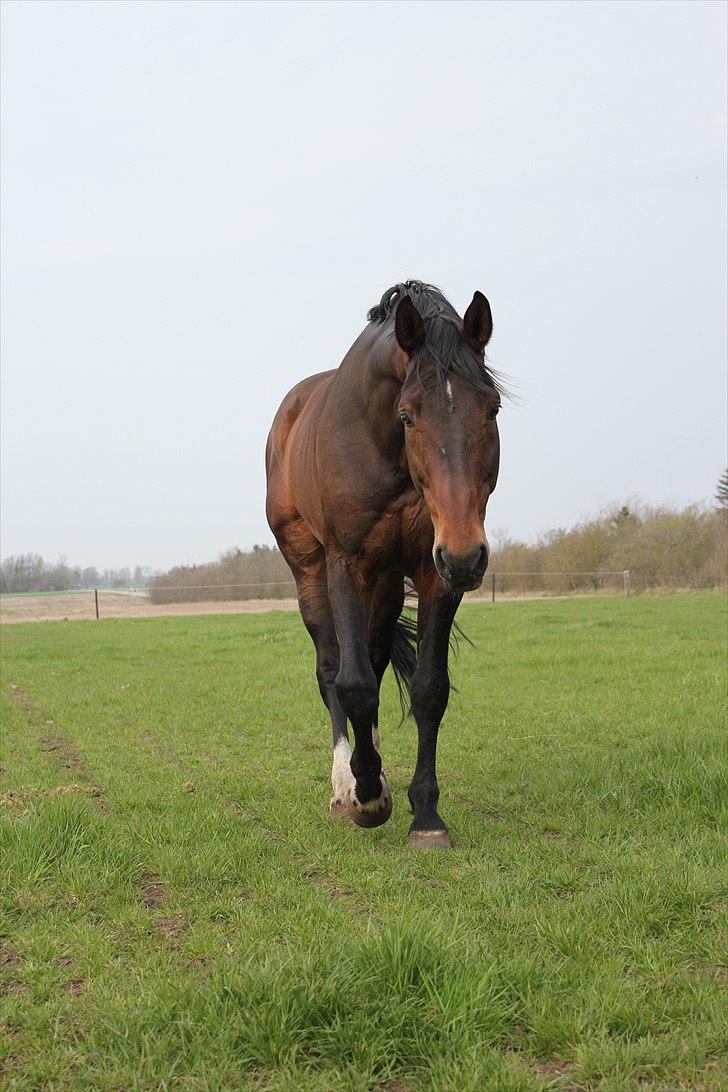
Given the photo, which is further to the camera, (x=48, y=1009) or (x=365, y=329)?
(x=365, y=329)

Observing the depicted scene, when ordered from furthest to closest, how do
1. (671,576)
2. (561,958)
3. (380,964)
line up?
Answer: (671,576) < (561,958) < (380,964)

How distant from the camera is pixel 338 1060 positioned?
226 centimetres

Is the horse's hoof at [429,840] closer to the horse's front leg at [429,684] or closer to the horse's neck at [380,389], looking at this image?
the horse's front leg at [429,684]

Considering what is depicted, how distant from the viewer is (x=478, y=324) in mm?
4062

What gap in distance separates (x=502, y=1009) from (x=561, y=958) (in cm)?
47

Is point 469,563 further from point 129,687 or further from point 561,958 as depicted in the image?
point 129,687

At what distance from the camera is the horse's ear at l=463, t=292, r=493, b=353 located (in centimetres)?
400

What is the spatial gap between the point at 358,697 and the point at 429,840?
721 mm

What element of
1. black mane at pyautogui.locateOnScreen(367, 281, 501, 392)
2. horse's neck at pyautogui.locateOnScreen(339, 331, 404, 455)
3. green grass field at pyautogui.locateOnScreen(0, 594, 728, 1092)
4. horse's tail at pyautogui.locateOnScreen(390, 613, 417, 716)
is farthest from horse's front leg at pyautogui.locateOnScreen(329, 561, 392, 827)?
horse's tail at pyautogui.locateOnScreen(390, 613, 417, 716)

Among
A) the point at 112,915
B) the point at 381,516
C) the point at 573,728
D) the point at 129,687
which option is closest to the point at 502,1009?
the point at 112,915

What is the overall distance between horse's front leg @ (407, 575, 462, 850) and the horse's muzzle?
2.42ft

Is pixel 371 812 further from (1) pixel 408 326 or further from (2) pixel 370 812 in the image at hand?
(1) pixel 408 326

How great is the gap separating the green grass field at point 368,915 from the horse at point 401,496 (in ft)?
1.51

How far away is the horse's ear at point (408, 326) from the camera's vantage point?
157 inches
